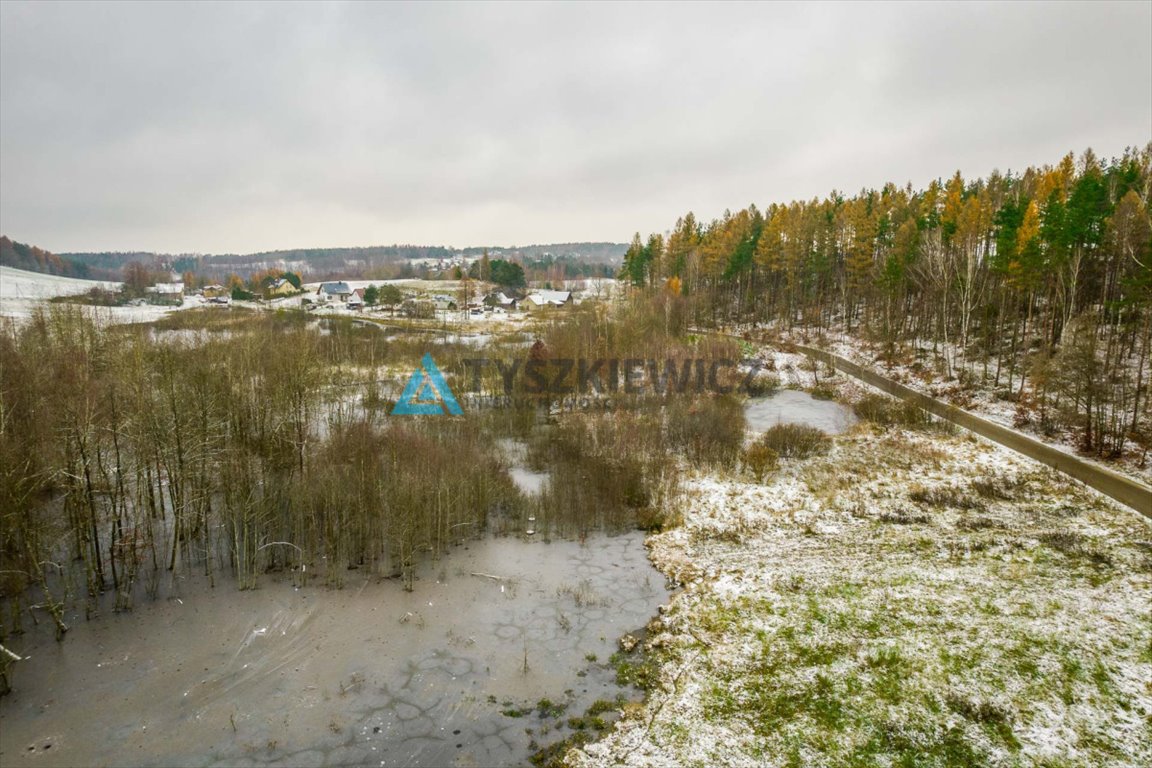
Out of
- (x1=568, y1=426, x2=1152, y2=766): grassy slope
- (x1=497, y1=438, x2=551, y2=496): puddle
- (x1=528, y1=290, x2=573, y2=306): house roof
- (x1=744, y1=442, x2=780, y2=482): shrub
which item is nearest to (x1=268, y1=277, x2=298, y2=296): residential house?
(x1=528, y1=290, x2=573, y2=306): house roof

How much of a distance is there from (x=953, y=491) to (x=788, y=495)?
5.21 metres

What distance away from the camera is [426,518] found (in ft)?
48.7

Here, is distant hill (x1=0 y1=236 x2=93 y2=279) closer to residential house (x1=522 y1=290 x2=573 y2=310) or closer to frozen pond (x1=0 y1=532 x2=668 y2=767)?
residential house (x1=522 y1=290 x2=573 y2=310)

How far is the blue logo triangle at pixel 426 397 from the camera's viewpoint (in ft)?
91.7

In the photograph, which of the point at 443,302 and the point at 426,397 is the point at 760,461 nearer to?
the point at 426,397

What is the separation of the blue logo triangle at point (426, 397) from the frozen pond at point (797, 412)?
15.1m

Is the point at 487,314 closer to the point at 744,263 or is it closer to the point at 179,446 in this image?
the point at 744,263

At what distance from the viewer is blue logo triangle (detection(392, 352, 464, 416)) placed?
2796cm

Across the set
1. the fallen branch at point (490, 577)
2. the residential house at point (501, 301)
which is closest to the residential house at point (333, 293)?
the residential house at point (501, 301)

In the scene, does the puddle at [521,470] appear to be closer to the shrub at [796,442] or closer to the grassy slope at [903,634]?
the grassy slope at [903,634]

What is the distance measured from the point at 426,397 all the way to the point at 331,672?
20.8m

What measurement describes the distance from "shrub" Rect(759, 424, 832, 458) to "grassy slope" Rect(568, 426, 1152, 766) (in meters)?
4.72

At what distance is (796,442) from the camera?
24156mm

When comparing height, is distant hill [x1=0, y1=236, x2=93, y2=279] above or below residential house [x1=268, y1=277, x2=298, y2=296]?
above
